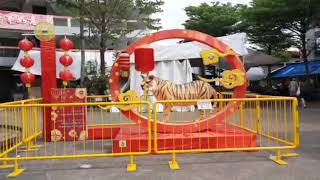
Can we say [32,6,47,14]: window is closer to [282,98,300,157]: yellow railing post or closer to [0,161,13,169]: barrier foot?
[0,161,13,169]: barrier foot

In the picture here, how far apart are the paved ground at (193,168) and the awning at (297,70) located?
828 inches

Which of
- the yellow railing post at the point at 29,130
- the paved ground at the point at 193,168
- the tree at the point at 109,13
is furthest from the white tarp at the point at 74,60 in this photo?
the paved ground at the point at 193,168

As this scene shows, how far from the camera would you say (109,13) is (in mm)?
25438

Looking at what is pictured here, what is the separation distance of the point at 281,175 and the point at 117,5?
19.0 metres

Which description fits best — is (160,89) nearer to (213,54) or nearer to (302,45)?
(213,54)

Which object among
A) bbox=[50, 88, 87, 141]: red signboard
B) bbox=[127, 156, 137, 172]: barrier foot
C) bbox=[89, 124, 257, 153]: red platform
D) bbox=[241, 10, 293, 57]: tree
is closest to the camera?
bbox=[127, 156, 137, 172]: barrier foot

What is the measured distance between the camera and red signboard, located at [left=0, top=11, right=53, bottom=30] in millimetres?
32547

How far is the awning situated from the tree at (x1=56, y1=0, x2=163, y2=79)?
35.2 feet

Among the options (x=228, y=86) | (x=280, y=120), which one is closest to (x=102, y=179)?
(x=228, y=86)

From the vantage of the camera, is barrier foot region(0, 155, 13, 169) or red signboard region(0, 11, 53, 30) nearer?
barrier foot region(0, 155, 13, 169)

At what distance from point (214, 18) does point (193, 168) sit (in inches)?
1182

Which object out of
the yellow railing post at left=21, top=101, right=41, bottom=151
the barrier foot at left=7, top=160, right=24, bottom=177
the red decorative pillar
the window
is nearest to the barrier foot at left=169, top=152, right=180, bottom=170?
the barrier foot at left=7, top=160, right=24, bottom=177

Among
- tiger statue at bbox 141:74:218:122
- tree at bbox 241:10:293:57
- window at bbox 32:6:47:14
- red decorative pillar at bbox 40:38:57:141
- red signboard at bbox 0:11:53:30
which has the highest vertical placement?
window at bbox 32:6:47:14

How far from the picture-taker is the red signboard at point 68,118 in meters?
11.9
